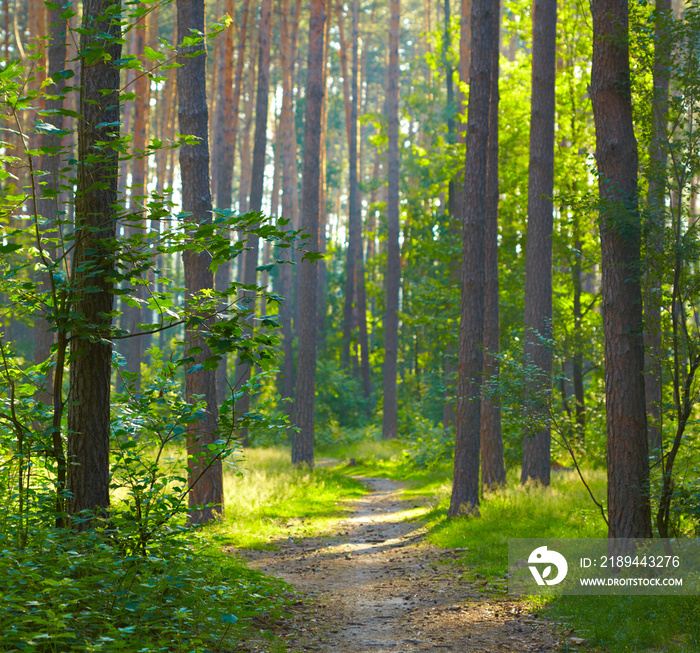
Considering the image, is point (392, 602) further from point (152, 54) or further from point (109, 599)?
point (152, 54)

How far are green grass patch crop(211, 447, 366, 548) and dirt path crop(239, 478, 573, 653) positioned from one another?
0.58m

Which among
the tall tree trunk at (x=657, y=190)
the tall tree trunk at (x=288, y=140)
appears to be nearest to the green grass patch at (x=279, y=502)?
the tall tree trunk at (x=657, y=190)

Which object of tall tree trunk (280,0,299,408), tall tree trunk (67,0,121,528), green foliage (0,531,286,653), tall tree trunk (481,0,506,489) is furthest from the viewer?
tall tree trunk (280,0,299,408)

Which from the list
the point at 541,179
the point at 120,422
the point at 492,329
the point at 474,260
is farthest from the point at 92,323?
the point at 541,179

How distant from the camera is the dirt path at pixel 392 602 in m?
5.32

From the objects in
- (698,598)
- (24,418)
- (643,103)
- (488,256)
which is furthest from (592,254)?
(24,418)

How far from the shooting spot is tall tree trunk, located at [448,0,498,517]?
10539 millimetres

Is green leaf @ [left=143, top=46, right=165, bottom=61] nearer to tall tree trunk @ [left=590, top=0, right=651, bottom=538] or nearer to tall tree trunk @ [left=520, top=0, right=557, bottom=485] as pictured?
tall tree trunk @ [left=590, top=0, right=651, bottom=538]

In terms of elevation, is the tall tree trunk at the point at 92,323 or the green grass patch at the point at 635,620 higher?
the tall tree trunk at the point at 92,323

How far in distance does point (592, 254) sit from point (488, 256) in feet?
17.4

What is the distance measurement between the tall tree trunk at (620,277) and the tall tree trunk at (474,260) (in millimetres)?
3723

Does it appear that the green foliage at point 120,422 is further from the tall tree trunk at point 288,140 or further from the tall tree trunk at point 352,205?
the tall tree trunk at point 352,205

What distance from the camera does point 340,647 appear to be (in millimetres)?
5160

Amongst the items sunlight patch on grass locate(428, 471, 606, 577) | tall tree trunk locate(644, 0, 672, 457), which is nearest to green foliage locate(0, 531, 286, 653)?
sunlight patch on grass locate(428, 471, 606, 577)
